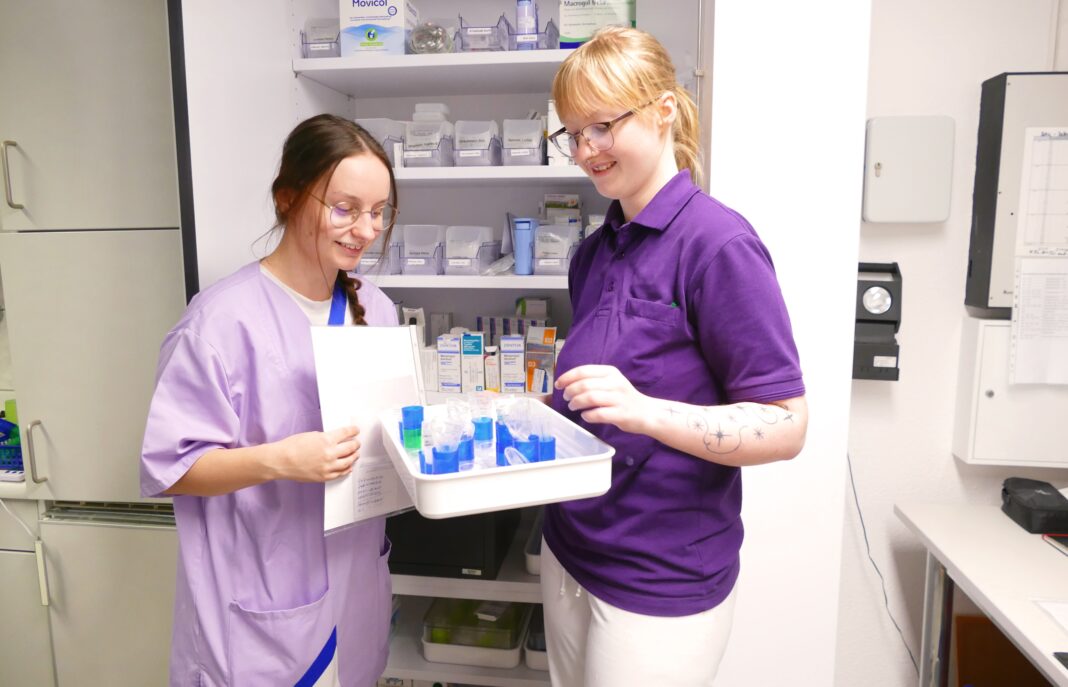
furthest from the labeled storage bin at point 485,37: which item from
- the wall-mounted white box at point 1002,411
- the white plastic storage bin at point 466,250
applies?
the wall-mounted white box at point 1002,411

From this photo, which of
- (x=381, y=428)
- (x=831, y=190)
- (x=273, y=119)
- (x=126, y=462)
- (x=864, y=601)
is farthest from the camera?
(x=864, y=601)

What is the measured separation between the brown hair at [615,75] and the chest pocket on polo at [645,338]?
0.90 feet

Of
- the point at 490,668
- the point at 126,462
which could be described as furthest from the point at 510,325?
the point at 126,462

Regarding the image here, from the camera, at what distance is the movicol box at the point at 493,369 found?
178 centimetres

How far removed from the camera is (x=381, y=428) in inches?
41.0

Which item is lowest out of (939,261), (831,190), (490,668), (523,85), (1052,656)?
(490,668)

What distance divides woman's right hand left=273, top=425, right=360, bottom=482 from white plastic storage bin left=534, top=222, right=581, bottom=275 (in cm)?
92

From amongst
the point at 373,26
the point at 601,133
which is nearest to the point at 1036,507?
the point at 601,133

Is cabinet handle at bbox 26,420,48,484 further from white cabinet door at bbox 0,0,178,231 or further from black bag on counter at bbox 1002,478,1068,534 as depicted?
black bag on counter at bbox 1002,478,1068,534

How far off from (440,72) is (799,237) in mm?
1059

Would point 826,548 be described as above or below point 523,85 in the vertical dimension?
below

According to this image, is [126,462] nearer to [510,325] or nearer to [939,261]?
[510,325]

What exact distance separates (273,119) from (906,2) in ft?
5.74

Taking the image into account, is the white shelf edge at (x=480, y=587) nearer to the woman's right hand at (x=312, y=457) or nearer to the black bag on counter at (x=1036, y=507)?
the woman's right hand at (x=312, y=457)
